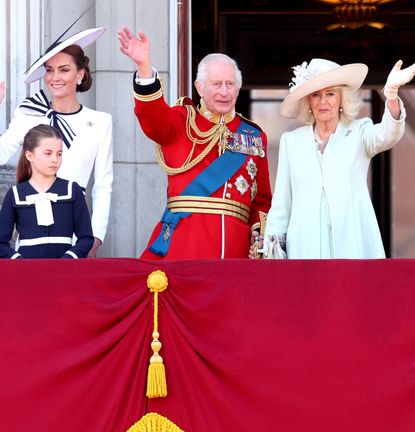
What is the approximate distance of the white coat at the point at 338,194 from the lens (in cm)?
738

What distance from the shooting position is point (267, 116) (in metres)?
14.1

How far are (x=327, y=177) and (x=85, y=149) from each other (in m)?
1.22

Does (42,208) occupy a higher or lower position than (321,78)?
lower

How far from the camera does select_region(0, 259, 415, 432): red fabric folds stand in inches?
271

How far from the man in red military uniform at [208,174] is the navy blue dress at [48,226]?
1.71 ft

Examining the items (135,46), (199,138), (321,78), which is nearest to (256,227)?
(199,138)

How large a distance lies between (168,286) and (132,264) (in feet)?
0.56

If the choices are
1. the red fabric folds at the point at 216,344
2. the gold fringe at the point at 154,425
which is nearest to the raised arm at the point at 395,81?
the red fabric folds at the point at 216,344

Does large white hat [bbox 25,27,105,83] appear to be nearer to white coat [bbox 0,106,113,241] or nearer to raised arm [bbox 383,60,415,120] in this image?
white coat [bbox 0,106,113,241]

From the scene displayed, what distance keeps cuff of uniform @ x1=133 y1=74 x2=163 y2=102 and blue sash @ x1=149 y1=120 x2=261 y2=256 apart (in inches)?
19.6

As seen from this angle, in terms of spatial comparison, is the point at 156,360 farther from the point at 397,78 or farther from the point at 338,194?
the point at 397,78

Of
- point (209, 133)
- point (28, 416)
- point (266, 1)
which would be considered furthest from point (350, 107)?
point (266, 1)

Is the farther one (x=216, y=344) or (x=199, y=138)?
(x=199, y=138)

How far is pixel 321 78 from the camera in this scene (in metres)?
7.36
